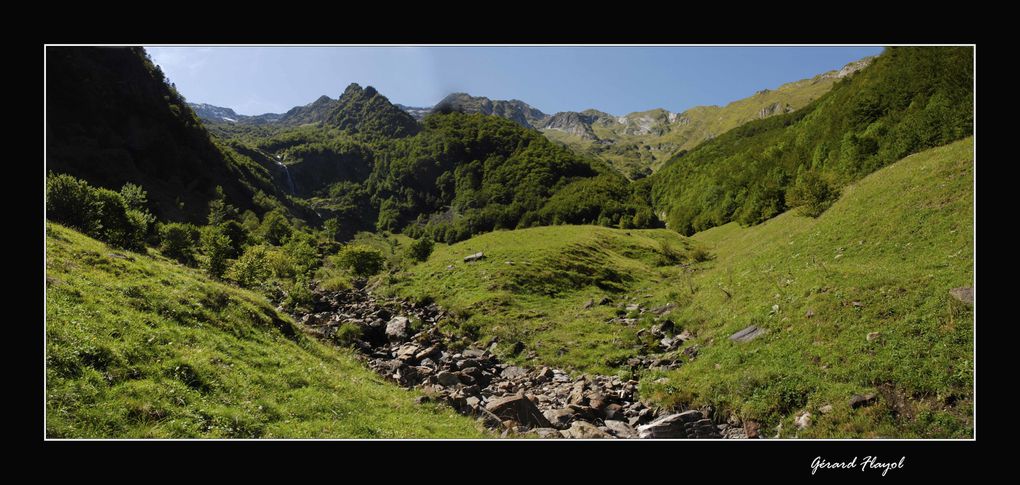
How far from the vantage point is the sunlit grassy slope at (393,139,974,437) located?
13.3 metres

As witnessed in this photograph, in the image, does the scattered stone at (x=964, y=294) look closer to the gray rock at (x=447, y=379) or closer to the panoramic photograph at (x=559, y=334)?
the panoramic photograph at (x=559, y=334)

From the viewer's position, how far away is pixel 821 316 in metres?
18.3

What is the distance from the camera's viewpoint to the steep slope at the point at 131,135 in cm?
12312

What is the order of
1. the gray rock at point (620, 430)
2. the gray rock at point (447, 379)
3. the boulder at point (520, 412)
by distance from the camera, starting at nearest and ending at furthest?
1. the gray rock at point (620, 430)
2. the boulder at point (520, 412)
3. the gray rock at point (447, 379)

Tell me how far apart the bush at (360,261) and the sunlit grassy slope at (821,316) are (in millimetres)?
18642

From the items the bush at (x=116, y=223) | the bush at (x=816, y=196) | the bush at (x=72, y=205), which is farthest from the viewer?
the bush at (x=816, y=196)

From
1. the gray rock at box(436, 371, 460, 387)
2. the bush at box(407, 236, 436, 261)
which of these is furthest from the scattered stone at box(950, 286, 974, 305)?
the bush at box(407, 236, 436, 261)

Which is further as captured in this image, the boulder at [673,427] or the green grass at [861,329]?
the boulder at [673,427]

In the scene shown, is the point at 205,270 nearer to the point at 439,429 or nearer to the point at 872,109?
the point at 439,429

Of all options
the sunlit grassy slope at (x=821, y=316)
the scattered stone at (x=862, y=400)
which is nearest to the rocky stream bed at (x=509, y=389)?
the sunlit grassy slope at (x=821, y=316)

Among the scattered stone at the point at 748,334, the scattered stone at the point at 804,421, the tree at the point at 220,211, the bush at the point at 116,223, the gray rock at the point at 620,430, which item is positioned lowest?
the gray rock at the point at 620,430

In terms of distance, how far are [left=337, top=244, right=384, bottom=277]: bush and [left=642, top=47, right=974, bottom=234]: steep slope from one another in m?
53.1

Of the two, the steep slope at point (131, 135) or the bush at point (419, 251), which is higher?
the steep slope at point (131, 135)
